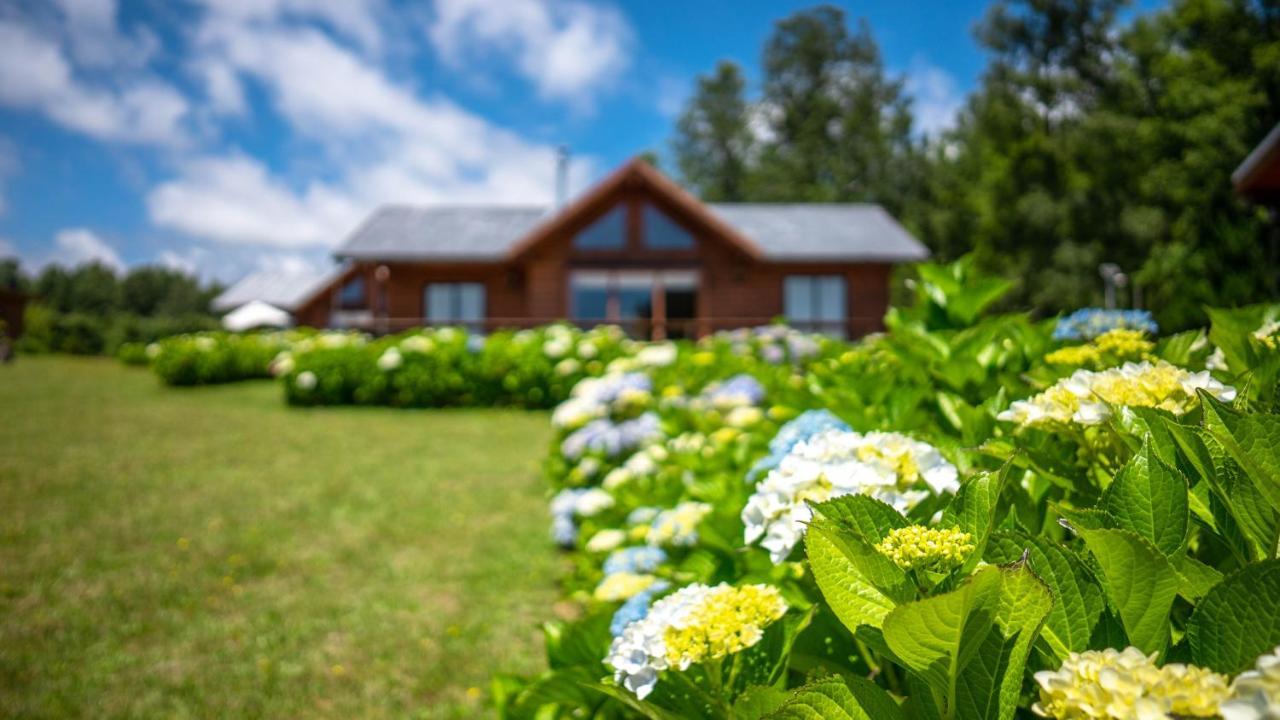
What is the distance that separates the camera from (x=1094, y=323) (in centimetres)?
211

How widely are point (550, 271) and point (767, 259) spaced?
5.58 metres

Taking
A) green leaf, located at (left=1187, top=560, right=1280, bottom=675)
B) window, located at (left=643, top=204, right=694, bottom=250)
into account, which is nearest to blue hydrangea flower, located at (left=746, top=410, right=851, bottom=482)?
green leaf, located at (left=1187, top=560, right=1280, bottom=675)

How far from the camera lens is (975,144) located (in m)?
37.7

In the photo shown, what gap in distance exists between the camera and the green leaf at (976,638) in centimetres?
72

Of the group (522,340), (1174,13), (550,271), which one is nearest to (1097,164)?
(1174,13)

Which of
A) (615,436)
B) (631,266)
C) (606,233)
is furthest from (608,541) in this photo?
(606,233)

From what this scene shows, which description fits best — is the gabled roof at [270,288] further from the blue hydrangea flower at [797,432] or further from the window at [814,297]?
the blue hydrangea flower at [797,432]

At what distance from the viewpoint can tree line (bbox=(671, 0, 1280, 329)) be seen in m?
23.5

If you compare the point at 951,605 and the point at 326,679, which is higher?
the point at 951,605

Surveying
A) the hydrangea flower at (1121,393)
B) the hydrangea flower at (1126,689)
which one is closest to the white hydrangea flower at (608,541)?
the hydrangea flower at (1121,393)

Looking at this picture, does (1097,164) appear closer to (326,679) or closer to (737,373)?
(737,373)

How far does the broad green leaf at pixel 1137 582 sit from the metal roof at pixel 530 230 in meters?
19.8

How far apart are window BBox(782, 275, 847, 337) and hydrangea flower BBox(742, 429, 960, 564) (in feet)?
65.8

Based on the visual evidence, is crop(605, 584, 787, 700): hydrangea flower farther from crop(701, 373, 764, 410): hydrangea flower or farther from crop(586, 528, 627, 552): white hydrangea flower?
crop(701, 373, 764, 410): hydrangea flower
